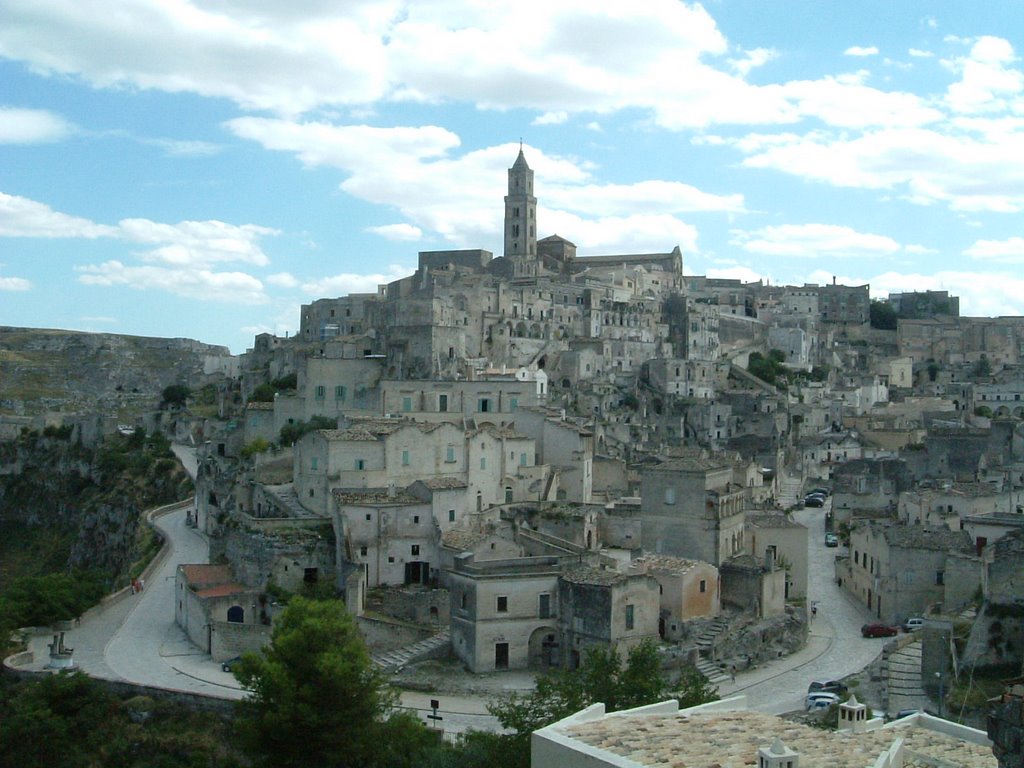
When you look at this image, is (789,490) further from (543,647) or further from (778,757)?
(778,757)

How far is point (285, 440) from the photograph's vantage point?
46.8 m

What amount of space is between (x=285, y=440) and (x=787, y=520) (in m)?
20.1

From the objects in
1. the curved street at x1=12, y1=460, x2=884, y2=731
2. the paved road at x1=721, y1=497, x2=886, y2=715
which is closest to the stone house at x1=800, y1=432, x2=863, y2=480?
the curved street at x1=12, y1=460, x2=884, y2=731

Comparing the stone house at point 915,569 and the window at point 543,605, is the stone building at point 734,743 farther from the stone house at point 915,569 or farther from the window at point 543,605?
the stone house at point 915,569

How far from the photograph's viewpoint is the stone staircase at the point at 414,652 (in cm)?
3254

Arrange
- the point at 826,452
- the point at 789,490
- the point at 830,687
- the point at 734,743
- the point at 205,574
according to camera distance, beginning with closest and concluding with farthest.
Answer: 1. the point at 734,743
2. the point at 830,687
3. the point at 205,574
4. the point at 789,490
5. the point at 826,452

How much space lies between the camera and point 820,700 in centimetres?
2789

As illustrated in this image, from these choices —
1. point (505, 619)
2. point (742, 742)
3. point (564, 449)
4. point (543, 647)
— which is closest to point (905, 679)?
point (543, 647)

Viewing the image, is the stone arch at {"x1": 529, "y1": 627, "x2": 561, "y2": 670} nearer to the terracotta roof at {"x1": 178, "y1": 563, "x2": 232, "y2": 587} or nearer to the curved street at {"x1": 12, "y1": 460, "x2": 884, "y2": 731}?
the curved street at {"x1": 12, "y1": 460, "x2": 884, "y2": 731}

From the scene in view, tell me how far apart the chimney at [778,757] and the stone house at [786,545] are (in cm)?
2587

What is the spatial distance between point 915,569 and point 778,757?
2486 cm

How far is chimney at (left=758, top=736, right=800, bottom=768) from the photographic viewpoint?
12891 millimetres

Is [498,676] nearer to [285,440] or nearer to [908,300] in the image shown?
[285,440]

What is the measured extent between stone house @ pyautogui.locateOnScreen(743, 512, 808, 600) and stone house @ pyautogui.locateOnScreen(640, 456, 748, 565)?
920 mm
